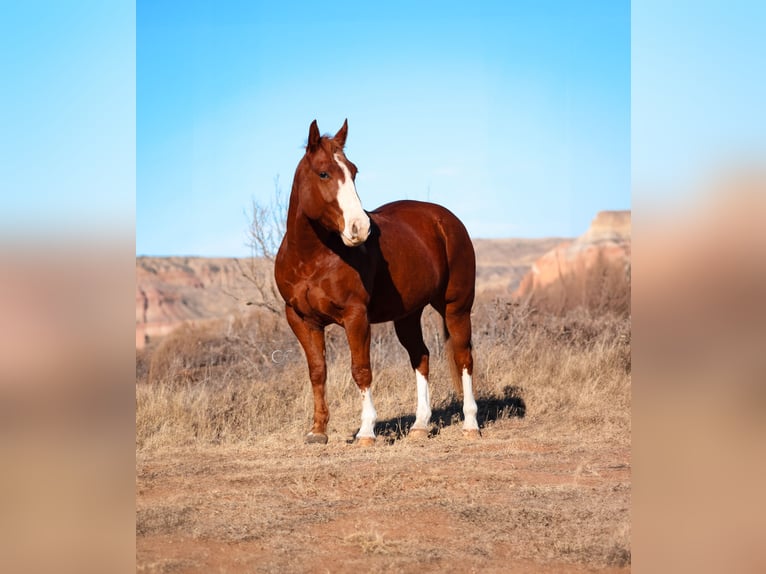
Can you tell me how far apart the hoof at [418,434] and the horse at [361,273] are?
14 millimetres

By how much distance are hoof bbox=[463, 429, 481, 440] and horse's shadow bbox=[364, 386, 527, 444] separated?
12.8 inches

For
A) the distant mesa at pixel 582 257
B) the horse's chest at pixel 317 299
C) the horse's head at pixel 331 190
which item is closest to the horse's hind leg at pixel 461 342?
the horse's chest at pixel 317 299

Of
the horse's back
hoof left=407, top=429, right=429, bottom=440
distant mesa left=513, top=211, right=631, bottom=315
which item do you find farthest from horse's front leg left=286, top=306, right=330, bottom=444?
distant mesa left=513, top=211, right=631, bottom=315

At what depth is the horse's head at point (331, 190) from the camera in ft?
18.9

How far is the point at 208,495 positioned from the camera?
5.01 meters

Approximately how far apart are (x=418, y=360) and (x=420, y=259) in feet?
3.31

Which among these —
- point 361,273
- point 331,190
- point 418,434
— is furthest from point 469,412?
point 331,190

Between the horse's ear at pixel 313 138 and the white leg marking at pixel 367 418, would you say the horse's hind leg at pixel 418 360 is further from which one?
the horse's ear at pixel 313 138

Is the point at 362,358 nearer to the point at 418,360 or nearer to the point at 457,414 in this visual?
the point at 418,360

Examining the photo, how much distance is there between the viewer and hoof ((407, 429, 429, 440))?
6868mm

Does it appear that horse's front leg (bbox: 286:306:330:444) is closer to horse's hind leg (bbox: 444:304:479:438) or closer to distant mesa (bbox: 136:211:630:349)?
horse's hind leg (bbox: 444:304:479:438)
